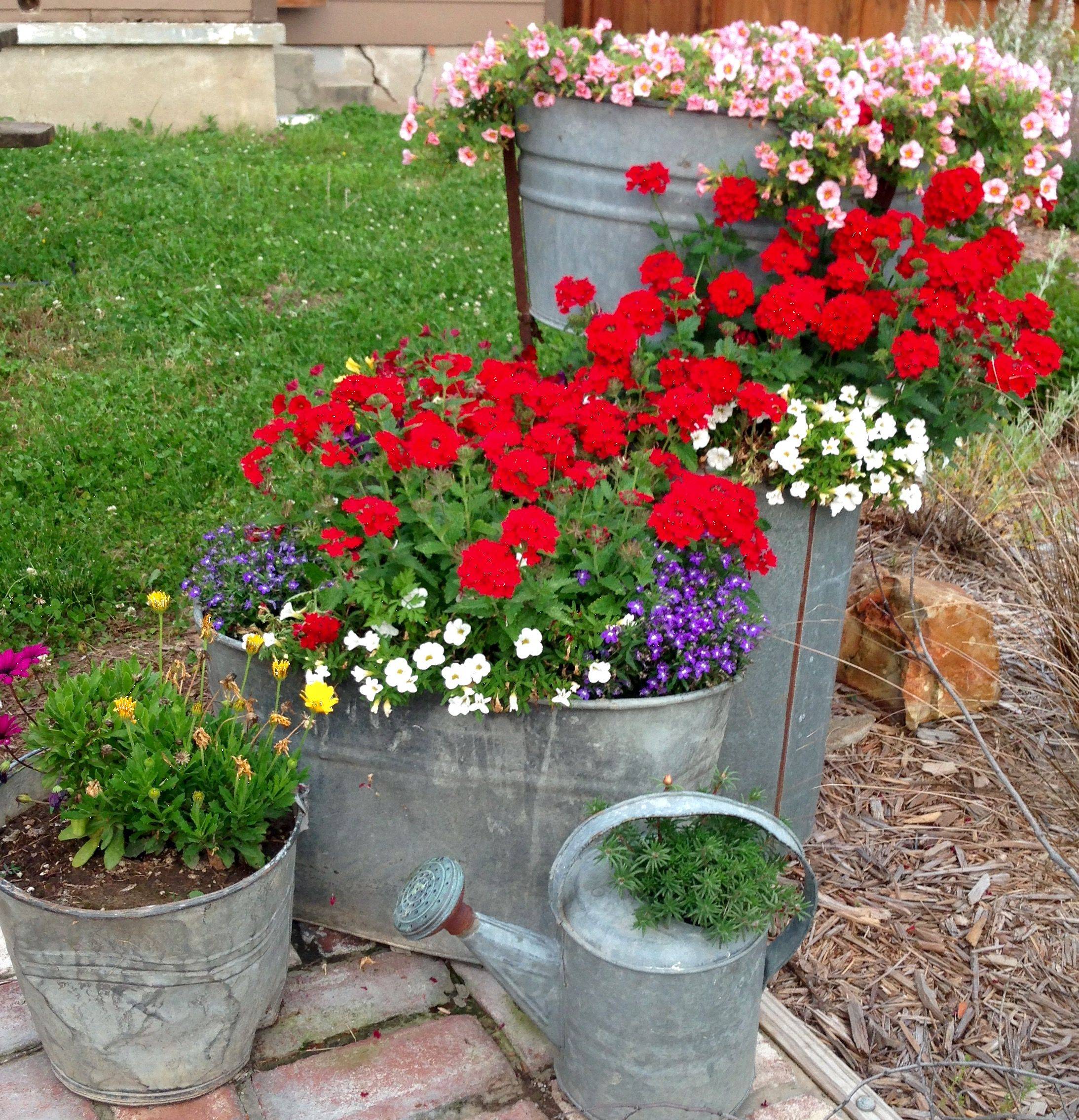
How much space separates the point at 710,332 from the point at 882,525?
1.58 m

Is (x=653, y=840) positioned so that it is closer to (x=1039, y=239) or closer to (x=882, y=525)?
(x=882, y=525)

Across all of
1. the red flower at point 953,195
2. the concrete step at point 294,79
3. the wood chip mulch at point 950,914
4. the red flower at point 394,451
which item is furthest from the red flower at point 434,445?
the concrete step at point 294,79

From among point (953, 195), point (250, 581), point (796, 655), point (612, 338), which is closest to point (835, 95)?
point (953, 195)

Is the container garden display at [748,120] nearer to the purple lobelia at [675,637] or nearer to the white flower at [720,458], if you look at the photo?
the white flower at [720,458]

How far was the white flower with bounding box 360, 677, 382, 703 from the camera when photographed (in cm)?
202

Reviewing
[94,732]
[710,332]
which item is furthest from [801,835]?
[94,732]

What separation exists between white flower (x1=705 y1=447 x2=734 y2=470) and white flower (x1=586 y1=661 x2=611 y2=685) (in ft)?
1.83

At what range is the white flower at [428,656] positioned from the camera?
6.53ft

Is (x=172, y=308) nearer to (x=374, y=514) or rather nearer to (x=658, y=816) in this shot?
(x=374, y=514)

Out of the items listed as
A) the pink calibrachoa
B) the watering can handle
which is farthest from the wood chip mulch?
the pink calibrachoa

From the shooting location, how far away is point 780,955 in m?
2.01

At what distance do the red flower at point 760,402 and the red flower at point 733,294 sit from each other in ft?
0.51

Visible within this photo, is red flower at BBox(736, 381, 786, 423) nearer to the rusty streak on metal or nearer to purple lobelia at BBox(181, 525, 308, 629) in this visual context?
the rusty streak on metal

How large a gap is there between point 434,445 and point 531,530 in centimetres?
29
